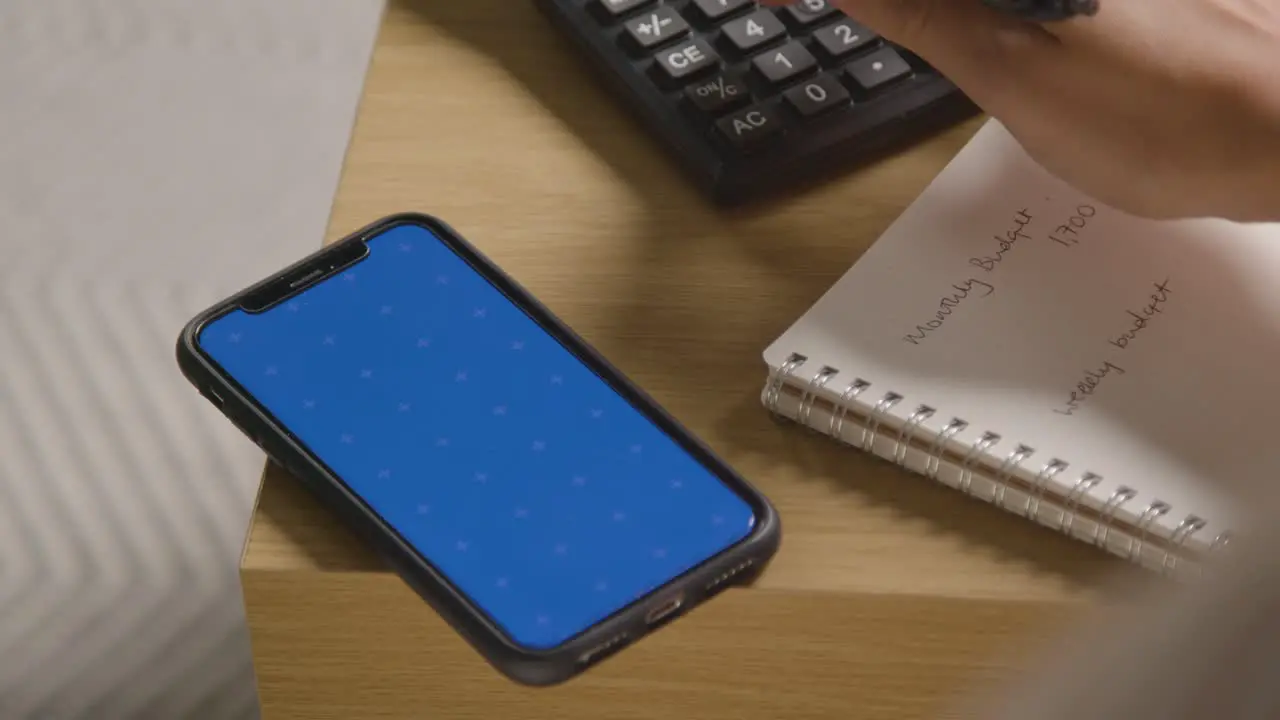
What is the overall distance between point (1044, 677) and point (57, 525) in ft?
2.32

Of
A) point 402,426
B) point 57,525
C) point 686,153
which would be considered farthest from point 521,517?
point 57,525

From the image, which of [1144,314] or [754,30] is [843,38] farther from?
[1144,314]

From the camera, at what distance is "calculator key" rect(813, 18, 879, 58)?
46 centimetres

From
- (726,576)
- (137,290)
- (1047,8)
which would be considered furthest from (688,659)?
(137,290)

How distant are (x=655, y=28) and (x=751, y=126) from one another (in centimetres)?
5

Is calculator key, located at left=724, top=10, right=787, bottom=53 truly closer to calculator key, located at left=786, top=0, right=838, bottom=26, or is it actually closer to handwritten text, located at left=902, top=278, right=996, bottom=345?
calculator key, located at left=786, top=0, right=838, bottom=26

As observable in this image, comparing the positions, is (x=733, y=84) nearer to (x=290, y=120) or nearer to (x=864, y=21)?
(x=864, y=21)

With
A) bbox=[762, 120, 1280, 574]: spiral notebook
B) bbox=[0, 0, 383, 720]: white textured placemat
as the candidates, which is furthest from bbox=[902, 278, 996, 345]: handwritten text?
bbox=[0, 0, 383, 720]: white textured placemat

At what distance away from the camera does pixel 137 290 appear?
0.85m

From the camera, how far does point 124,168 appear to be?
3.03ft

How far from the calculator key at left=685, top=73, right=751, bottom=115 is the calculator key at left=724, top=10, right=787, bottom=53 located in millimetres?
13

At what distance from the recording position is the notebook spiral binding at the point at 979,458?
0.35 metres

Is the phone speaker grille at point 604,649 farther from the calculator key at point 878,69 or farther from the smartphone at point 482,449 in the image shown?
the calculator key at point 878,69

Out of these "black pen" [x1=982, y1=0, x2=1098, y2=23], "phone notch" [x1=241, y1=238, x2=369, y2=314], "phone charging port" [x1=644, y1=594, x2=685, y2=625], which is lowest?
"phone charging port" [x1=644, y1=594, x2=685, y2=625]
